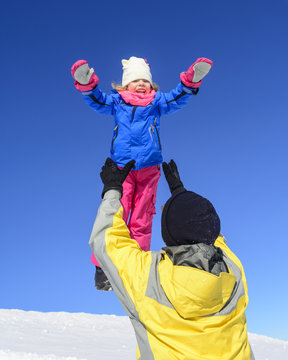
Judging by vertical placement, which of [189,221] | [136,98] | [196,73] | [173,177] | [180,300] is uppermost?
[196,73]

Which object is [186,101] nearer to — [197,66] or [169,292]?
[197,66]

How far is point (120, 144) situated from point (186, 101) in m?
1.08

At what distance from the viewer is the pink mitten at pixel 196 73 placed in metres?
4.47

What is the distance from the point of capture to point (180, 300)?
2.01 meters

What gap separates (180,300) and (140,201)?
310cm

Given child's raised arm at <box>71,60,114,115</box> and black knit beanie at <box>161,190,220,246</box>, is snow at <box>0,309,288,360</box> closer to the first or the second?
child's raised arm at <box>71,60,114,115</box>

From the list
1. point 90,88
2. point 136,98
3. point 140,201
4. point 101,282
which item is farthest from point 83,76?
point 101,282

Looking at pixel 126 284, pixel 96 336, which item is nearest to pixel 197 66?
pixel 126 284

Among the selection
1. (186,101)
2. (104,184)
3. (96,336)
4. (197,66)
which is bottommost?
(96,336)

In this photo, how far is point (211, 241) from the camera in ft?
7.29

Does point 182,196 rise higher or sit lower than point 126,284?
higher

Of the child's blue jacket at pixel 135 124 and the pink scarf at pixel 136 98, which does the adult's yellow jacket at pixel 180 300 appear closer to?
the child's blue jacket at pixel 135 124

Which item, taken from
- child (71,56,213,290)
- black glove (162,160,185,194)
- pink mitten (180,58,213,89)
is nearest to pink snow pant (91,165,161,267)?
child (71,56,213,290)

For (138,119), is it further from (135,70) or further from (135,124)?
(135,70)
